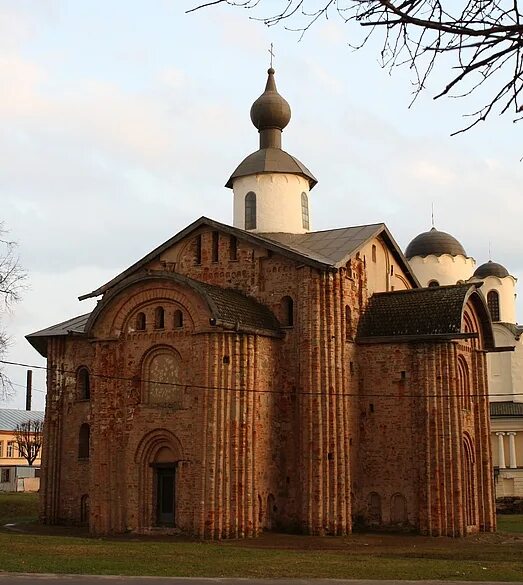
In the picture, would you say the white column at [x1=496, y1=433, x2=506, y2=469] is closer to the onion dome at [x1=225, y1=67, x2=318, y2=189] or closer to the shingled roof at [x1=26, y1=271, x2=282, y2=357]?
the onion dome at [x1=225, y1=67, x2=318, y2=189]

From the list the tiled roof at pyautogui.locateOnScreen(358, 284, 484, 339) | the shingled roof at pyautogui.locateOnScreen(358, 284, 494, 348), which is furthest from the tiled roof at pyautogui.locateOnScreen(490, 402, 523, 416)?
the tiled roof at pyautogui.locateOnScreen(358, 284, 484, 339)

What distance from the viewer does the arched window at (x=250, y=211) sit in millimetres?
28844

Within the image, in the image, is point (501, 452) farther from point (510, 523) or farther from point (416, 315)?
point (416, 315)

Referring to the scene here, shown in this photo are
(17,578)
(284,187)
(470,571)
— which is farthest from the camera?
(284,187)

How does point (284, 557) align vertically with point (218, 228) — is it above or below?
below

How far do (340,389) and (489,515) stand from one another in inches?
251

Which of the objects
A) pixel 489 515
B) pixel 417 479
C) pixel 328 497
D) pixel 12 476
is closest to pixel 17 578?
pixel 328 497

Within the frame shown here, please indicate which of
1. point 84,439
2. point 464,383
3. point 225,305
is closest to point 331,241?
point 225,305

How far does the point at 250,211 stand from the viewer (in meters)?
29.0

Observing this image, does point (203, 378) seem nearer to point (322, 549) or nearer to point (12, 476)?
point (322, 549)

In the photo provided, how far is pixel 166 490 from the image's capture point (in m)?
23.4

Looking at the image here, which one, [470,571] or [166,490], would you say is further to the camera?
[166,490]

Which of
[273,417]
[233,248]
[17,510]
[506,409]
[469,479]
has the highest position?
[233,248]

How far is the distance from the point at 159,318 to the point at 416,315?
745 cm
